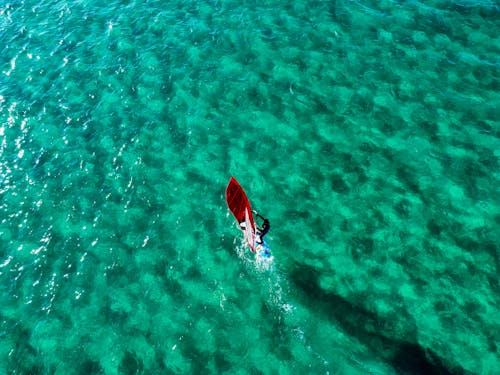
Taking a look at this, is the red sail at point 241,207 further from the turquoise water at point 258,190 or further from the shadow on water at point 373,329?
the shadow on water at point 373,329

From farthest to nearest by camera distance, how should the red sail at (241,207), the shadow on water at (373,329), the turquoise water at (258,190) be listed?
1. the red sail at (241,207)
2. the turquoise water at (258,190)
3. the shadow on water at (373,329)

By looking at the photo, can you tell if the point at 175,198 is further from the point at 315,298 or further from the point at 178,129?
the point at 315,298

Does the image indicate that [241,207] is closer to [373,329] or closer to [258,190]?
[258,190]

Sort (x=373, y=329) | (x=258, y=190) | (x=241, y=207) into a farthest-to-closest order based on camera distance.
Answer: (x=258, y=190) → (x=241, y=207) → (x=373, y=329)

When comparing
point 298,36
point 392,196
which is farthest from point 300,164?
point 298,36

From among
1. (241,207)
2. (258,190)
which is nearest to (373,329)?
(241,207)

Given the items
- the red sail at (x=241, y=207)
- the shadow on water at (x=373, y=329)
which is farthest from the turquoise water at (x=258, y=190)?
the red sail at (x=241, y=207)
